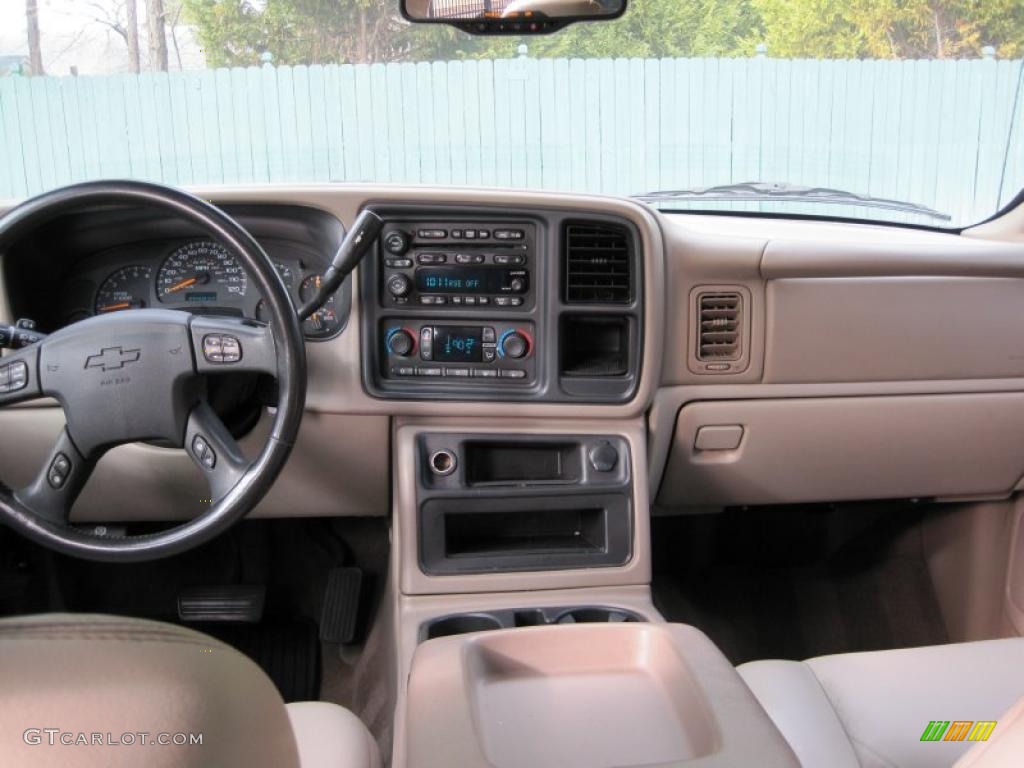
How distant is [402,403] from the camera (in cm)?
206

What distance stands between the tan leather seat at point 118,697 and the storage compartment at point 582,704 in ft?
1.70

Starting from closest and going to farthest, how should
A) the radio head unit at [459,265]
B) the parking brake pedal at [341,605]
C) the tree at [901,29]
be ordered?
the radio head unit at [459,265] → the tree at [901,29] → the parking brake pedal at [341,605]

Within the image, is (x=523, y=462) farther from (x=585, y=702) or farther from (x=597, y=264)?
(x=585, y=702)

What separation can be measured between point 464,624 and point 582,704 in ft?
2.11

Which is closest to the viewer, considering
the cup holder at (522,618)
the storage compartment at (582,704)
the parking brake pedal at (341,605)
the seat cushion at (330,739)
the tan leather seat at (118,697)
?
the tan leather seat at (118,697)

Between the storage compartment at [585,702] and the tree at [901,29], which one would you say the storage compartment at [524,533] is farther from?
the tree at [901,29]

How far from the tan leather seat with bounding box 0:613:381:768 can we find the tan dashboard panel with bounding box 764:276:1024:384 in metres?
1.76

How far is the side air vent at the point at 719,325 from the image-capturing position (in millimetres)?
2166

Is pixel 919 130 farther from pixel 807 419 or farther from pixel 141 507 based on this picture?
pixel 141 507

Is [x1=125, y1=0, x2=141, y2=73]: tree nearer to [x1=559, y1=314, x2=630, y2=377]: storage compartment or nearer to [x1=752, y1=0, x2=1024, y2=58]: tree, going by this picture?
[x1=559, y1=314, x2=630, y2=377]: storage compartment

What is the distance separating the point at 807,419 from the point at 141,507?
1611 millimetres

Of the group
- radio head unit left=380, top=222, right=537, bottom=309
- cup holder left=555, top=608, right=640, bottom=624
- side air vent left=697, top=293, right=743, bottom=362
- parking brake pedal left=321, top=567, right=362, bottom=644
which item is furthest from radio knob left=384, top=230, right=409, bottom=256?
parking brake pedal left=321, top=567, right=362, bottom=644

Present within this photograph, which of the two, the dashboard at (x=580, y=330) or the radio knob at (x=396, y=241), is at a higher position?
the radio knob at (x=396, y=241)

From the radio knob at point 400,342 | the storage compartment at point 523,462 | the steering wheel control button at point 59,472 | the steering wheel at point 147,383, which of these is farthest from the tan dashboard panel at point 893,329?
the steering wheel control button at point 59,472
